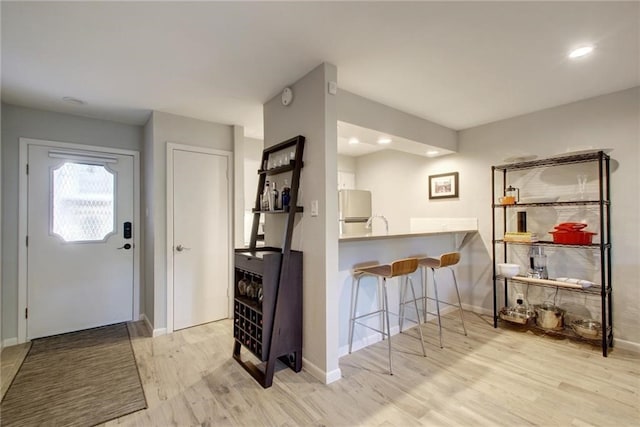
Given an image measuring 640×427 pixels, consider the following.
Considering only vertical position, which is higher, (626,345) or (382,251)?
(382,251)

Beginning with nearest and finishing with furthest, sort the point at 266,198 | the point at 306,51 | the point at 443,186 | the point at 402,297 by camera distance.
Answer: the point at 306,51 → the point at 266,198 → the point at 402,297 → the point at 443,186

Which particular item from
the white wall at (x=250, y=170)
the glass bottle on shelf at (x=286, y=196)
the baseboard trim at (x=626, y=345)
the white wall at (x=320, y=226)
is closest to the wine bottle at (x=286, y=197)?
the glass bottle on shelf at (x=286, y=196)

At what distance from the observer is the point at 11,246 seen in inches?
117

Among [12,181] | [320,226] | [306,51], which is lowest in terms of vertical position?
[320,226]

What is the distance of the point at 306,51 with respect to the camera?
211 cm

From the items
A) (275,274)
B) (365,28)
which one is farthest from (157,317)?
(365,28)

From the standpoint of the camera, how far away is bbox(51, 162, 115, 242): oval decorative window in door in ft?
10.6

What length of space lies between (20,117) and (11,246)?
132 centimetres

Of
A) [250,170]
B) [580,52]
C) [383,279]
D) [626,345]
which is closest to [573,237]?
[626,345]

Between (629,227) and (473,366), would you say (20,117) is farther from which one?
(629,227)

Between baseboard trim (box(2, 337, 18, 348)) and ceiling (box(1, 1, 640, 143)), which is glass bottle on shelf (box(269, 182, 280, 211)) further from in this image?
baseboard trim (box(2, 337, 18, 348))

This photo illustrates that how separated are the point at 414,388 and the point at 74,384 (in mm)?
2542

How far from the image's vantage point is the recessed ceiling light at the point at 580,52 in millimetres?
2098

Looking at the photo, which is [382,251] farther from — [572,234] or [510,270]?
[572,234]
